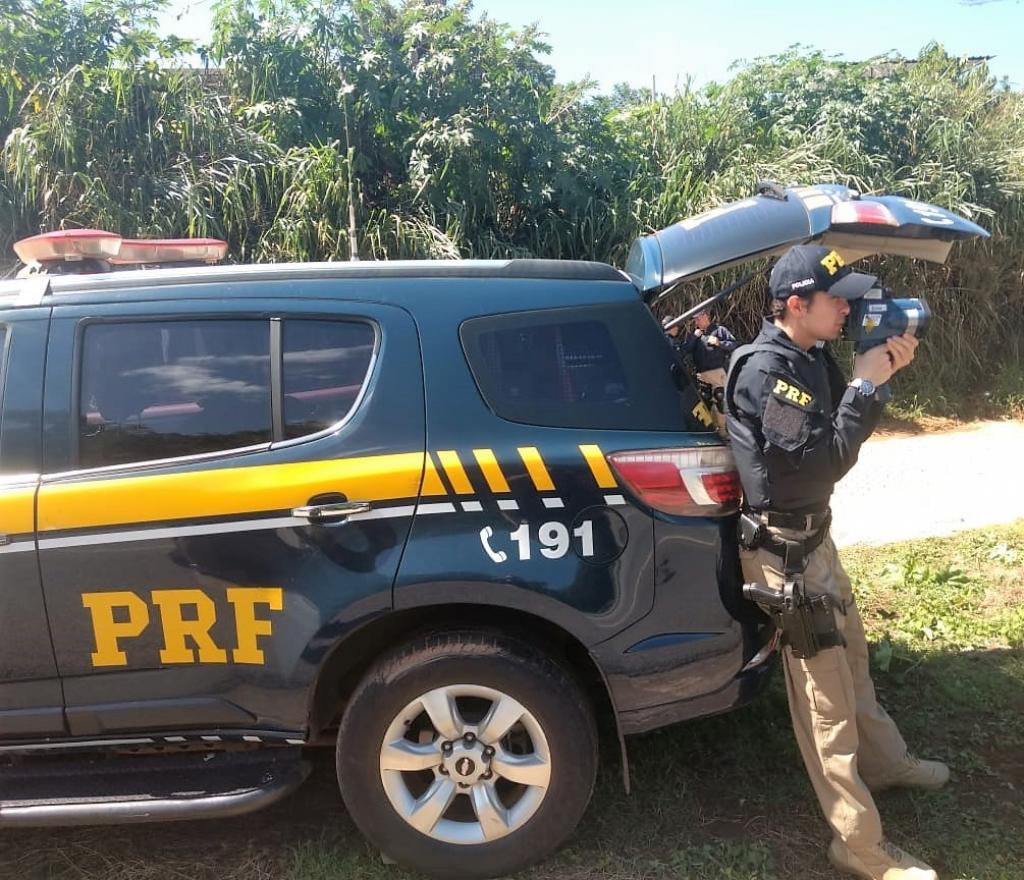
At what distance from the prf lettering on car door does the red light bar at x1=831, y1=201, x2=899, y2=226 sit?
2.01 m

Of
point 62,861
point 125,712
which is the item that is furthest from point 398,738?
point 62,861

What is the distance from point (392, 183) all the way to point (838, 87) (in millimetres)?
4935

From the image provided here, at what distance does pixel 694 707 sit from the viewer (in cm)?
250

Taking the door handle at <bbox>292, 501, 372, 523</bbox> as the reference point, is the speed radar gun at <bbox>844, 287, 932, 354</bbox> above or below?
above

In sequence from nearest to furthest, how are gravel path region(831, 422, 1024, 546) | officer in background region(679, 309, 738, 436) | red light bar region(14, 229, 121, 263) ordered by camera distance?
red light bar region(14, 229, 121, 263), officer in background region(679, 309, 738, 436), gravel path region(831, 422, 1024, 546)

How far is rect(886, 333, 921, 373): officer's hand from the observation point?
2451 millimetres

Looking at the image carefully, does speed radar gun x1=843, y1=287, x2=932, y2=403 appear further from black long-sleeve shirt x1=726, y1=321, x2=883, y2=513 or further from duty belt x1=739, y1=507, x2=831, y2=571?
duty belt x1=739, y1=507, x2=831, y2=571

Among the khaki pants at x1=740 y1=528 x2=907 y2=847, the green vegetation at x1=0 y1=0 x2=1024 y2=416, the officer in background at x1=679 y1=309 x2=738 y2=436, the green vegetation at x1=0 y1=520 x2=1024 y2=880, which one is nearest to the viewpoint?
the khaki pants at x1=740 y1=528 x2=907 y2=847

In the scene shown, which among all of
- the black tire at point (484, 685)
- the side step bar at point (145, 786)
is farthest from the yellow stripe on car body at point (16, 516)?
the black tire at point (484, 685)

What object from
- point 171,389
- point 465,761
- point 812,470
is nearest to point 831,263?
point 812,470

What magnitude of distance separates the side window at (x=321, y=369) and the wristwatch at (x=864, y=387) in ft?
4.60

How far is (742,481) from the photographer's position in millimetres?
2475

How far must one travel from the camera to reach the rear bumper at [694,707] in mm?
2482

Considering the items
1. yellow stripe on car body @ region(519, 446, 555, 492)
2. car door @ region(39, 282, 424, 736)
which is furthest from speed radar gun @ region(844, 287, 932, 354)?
car door @ region(39, 282, 424, 736)
